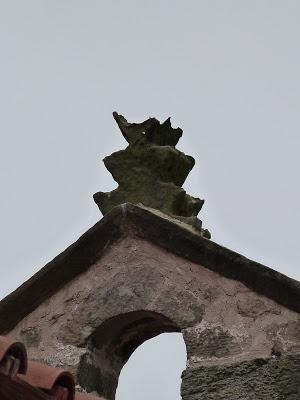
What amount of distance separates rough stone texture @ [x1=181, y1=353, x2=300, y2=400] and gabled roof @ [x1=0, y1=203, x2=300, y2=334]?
327 millimetres

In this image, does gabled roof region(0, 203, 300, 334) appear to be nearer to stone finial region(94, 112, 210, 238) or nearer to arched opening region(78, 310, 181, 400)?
stone finial region(94, 112, 210, 238)

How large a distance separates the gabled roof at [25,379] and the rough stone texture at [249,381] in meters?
0.95

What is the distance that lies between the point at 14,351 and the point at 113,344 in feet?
5.10

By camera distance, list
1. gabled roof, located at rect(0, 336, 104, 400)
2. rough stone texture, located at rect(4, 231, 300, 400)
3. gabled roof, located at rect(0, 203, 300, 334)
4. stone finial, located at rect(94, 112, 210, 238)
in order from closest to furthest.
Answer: gabled roof, located at rect(0, 336, 104, 400), rough stone texture, located at rect(4, 231, 300, 400), gabled roof, located at rect(0, 203, 300, 334), stone finial, located at rect(94, 112, 210, 238)

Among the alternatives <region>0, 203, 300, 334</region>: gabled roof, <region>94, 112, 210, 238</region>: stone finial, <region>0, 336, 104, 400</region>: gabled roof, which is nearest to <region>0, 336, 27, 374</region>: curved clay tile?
<region>0, 336, 104, 400</region>: gabled roof

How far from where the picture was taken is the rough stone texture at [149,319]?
4.07 m

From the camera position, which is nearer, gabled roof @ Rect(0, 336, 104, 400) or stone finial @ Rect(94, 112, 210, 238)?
gabled roof @ Rect(0, 336, 104, 400)

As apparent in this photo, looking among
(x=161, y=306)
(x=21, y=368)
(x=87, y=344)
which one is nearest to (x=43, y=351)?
(x=87, y=344)

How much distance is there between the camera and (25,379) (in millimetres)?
2951

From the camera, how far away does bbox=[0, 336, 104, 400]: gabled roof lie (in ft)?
9.28

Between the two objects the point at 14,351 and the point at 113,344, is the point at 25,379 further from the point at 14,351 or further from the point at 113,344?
the point at 113,344

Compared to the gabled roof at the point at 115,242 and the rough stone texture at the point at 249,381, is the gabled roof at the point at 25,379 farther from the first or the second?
the gabled roof at the point at 115,242

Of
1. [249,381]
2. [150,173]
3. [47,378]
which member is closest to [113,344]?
[249,381]

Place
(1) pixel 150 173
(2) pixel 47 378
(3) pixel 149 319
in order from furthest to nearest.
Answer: (1) pixel 150 173
(3) pixel 149 319
(2) pixel 47 378
